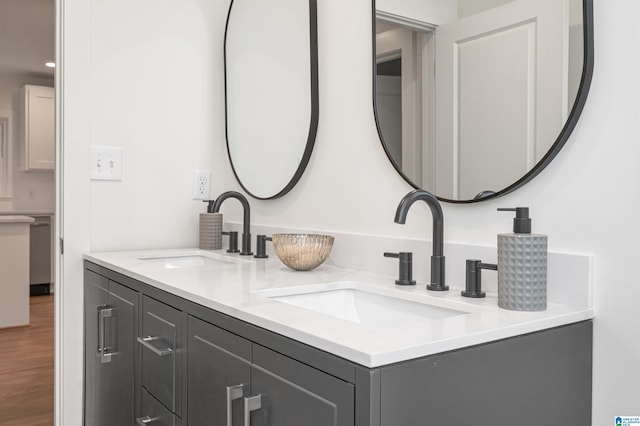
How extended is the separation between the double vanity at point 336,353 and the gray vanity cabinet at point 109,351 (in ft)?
0.05

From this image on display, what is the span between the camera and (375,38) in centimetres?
150

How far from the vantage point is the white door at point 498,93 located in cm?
109

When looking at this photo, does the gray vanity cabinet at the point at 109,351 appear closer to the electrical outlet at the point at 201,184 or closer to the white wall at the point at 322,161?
the white wall at the point at 322,161

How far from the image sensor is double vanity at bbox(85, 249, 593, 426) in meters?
0.76

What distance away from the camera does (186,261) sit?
197 cm

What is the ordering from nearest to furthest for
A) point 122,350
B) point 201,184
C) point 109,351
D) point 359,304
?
point 359,304, point 122,350, point 109,351, point 201,184

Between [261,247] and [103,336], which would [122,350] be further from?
[261,247]

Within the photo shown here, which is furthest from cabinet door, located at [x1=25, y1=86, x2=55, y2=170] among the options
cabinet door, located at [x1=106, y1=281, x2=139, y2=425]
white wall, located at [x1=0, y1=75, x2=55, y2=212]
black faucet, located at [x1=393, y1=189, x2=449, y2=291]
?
black faucet, located at [x1=393, y1=189, x2=449, y2=291]

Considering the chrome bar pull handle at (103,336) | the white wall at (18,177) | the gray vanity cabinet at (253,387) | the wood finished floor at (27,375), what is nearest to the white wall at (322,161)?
the chrome bar pull handle at (103,336)

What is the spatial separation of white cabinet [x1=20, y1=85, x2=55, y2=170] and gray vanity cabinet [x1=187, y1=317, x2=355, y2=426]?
18.2 ft

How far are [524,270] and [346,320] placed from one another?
34 cm

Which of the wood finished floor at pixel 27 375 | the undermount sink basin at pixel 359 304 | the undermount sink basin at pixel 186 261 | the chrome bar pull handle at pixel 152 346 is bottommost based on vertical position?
the wood finished floor at pixel 27 375

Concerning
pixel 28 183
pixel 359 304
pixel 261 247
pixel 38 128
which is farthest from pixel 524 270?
pixel 28 183

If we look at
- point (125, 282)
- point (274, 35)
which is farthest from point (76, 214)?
point (274, 35)
